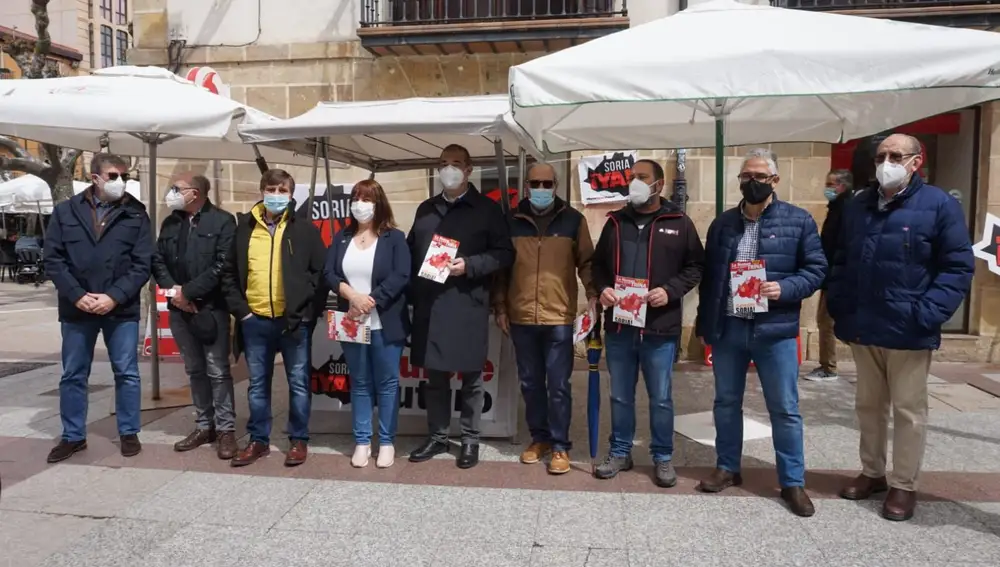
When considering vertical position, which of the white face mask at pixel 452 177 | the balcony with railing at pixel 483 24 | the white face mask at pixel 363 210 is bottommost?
the white face mask at pixel 363 210

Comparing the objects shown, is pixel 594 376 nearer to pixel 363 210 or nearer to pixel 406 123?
pixel 363 210

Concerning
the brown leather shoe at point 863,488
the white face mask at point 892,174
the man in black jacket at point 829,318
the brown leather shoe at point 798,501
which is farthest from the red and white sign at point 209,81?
the brown leather shoe at point 863,488

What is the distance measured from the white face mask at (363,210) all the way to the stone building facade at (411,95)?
4268 millimetres

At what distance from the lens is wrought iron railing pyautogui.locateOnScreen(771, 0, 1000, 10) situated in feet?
24.7

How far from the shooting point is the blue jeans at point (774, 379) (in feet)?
12.5

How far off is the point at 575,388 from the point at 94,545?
171 inches

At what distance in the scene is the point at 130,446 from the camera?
4.73 metres

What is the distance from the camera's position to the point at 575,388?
6824 millimetres

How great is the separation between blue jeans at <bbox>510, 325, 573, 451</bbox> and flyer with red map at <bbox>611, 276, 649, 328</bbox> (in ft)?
1.45

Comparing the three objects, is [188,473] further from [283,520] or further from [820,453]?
[820,453]

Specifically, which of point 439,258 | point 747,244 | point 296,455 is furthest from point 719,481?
point 296,455

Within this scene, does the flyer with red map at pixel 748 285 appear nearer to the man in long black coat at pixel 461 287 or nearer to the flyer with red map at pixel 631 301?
the flyer with red map at pixel 631 301

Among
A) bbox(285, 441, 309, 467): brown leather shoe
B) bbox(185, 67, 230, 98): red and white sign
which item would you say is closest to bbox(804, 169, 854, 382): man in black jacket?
bbox(285, 441, 309, 467): brown leather shoe

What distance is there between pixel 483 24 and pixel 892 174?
544cm
